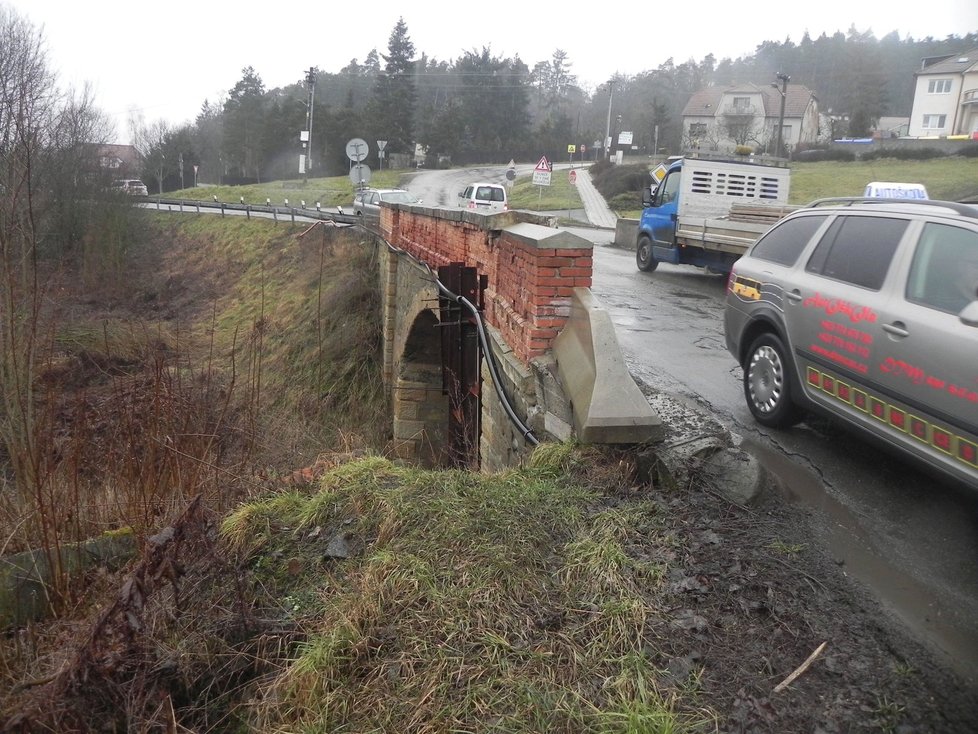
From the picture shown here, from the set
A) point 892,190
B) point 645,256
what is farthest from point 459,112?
point 892,190

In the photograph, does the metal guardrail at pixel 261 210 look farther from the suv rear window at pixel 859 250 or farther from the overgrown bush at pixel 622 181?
the suv rear window at pixel 859 250

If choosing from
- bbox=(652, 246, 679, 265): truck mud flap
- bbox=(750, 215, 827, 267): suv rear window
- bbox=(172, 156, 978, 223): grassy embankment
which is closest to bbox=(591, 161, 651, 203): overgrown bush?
bbox=(172, 156, 978, 223): grassy embankment

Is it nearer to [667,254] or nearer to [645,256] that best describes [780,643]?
[667,254]

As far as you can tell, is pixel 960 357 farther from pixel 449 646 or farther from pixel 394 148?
pixel 394 148

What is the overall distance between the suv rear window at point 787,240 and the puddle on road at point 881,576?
154 centimetres

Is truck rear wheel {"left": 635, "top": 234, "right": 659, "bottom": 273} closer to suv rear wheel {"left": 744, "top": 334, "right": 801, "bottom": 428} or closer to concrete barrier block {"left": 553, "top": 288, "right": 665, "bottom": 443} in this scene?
suv rear wheel {"left": 744, "top": 334, "right": 801, "bottom": 428}

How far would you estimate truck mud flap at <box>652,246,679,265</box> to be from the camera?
14.0 metres

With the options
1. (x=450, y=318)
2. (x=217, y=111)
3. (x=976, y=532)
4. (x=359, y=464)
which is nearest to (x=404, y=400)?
(x=450, y=318)

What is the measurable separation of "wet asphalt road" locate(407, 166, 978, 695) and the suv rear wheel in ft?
0.38

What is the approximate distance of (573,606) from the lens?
10.6 feet

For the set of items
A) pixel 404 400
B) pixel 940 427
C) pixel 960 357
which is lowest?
pixel 404 400

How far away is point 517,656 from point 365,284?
53.9 feet

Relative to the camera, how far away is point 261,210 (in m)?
35.1

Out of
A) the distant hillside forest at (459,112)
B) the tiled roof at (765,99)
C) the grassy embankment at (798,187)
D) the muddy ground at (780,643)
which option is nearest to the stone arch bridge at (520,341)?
the muddy ground at (780,643)
